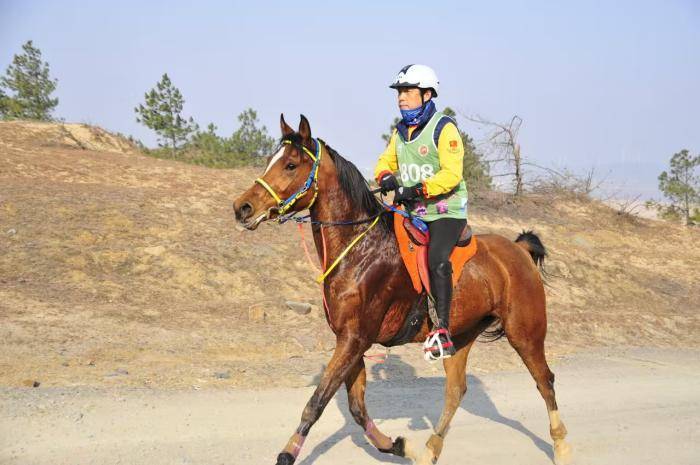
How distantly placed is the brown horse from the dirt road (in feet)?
2.44

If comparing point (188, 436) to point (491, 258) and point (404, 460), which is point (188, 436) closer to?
point (404, 460)

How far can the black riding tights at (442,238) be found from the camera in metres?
5.29

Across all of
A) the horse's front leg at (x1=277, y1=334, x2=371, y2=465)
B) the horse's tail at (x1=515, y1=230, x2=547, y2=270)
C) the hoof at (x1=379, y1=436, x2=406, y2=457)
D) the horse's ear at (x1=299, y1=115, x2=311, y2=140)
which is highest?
the horse's ear at (x1=299, y1=115, x2=311, y2=140)

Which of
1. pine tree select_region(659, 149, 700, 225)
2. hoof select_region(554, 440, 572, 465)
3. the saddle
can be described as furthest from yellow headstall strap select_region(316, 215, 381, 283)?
pine tree select_region(659, 149, 700, 225)

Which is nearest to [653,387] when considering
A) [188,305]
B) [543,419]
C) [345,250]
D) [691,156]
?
[543,419]

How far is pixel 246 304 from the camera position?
12133 millimetres

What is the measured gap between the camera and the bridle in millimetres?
4918

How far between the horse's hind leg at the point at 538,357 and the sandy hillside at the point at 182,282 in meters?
3.56

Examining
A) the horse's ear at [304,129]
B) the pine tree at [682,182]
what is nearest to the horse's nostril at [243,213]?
the horse's ear at [304,129]

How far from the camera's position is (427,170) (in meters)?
5.45

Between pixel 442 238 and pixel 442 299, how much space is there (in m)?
0.53

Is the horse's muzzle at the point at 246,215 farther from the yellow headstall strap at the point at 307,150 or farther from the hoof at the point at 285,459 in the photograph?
the hoof at the point at 285,459

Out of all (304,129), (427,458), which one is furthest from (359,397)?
(304,129)

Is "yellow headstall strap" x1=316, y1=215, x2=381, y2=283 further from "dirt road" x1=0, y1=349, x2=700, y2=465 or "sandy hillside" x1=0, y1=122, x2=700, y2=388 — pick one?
"sandy hillside" x1=0, y1=122, x2=700, y2=388
